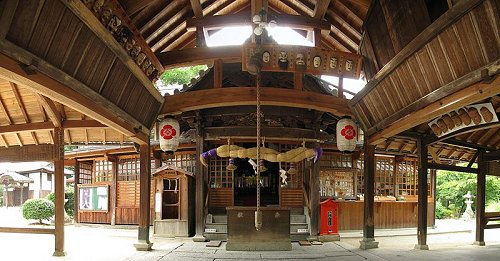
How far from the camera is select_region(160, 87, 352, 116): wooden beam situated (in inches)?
397

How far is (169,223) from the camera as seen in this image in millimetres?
12758

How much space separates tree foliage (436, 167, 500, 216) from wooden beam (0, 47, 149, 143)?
2094 cm

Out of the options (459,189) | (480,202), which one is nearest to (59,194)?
(480,202)

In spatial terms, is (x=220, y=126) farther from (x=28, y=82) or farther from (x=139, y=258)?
(x=28, y=82)

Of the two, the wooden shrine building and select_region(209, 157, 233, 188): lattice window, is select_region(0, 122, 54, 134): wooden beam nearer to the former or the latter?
the wooden shrine building

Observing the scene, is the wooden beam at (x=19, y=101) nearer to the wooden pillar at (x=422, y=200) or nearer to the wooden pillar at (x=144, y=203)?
the wooden pillar at (x=144, y=203)

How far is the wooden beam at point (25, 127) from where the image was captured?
30.3 ft

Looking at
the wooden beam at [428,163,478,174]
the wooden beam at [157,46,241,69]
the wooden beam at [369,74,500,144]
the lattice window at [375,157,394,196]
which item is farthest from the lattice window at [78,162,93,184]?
the wooden beam at [428,163,478,174]

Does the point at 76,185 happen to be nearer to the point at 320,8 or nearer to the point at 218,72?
the point at 218,72

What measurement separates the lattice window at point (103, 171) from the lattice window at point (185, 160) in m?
3.41

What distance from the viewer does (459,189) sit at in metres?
23.2

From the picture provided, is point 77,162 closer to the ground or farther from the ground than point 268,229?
farther from the ground

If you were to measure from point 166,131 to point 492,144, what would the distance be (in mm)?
9707

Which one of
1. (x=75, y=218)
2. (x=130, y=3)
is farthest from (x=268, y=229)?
(x=75, y=218)
